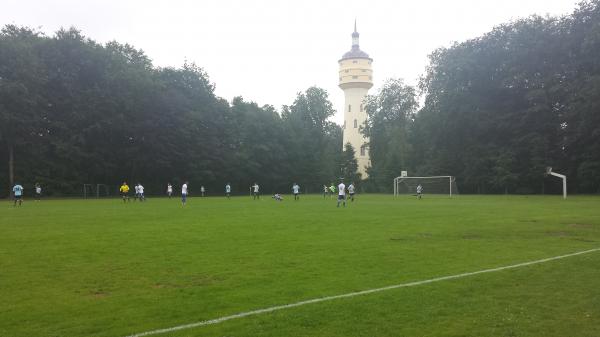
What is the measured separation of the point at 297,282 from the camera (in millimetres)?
9602

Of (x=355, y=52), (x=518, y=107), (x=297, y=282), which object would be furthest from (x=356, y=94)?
(x=297, y=282)

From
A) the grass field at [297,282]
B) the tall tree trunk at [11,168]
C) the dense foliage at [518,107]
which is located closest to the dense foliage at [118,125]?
the tall tree trunk at [11,168]

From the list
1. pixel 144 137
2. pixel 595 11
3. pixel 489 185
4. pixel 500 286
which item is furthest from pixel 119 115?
pixel 500 286

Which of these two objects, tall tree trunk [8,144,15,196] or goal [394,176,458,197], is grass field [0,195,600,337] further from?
goal [394,176,458,197]

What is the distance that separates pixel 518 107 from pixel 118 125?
48.4 metres

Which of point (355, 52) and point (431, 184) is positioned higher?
point (355, 52)

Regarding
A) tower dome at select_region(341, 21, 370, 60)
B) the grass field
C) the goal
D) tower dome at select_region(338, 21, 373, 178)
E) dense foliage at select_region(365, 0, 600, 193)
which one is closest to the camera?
the grass field

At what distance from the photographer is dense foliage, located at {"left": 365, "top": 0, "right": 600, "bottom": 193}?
55688 mm

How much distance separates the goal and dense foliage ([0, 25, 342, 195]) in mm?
20805

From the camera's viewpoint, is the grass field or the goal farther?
the goal

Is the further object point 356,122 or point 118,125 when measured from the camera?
point 356,122

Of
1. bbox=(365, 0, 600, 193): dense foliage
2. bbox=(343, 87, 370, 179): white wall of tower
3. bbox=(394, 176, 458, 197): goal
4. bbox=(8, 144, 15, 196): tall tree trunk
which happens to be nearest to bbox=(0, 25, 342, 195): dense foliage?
bbox=(8, 144, 15, 196): tall tree trunk

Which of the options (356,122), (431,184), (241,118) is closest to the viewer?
(431,184)

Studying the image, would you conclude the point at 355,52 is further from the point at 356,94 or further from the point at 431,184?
the point at 431,184
